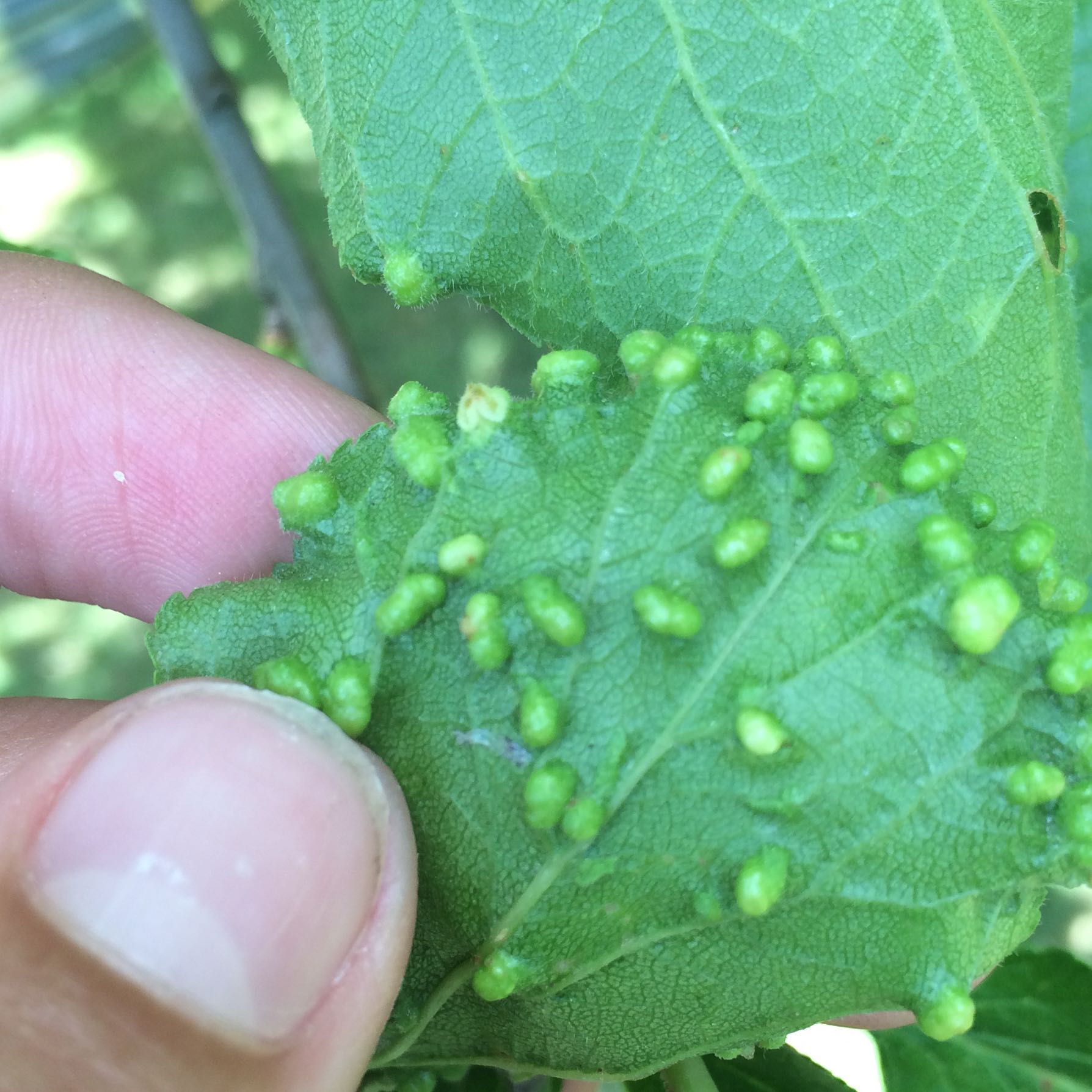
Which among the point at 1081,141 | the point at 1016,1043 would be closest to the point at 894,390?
the point at 1081,141

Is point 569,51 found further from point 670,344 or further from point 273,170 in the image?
point 273,170

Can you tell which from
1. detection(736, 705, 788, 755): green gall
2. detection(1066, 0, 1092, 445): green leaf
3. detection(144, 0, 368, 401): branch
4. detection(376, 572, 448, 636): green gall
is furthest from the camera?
detection(144, 0, 368, 401): branch

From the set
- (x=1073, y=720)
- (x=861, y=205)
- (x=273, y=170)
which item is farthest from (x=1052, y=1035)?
(x=273, y=170)

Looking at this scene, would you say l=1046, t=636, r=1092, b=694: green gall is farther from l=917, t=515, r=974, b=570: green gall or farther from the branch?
the branch

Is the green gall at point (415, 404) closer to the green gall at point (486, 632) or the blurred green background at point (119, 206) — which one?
the green gall at point (486, 632)

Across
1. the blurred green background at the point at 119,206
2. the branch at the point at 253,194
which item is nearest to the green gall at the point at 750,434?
the branch at the point at 253,194

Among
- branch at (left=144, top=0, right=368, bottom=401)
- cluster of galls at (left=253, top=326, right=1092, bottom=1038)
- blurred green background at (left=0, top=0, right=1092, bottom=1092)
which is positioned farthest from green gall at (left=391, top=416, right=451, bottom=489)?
blurred green background at (left=0, top=0, right=1092, bottom=1092)

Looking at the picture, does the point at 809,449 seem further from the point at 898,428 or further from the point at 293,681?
the point at 293,681
